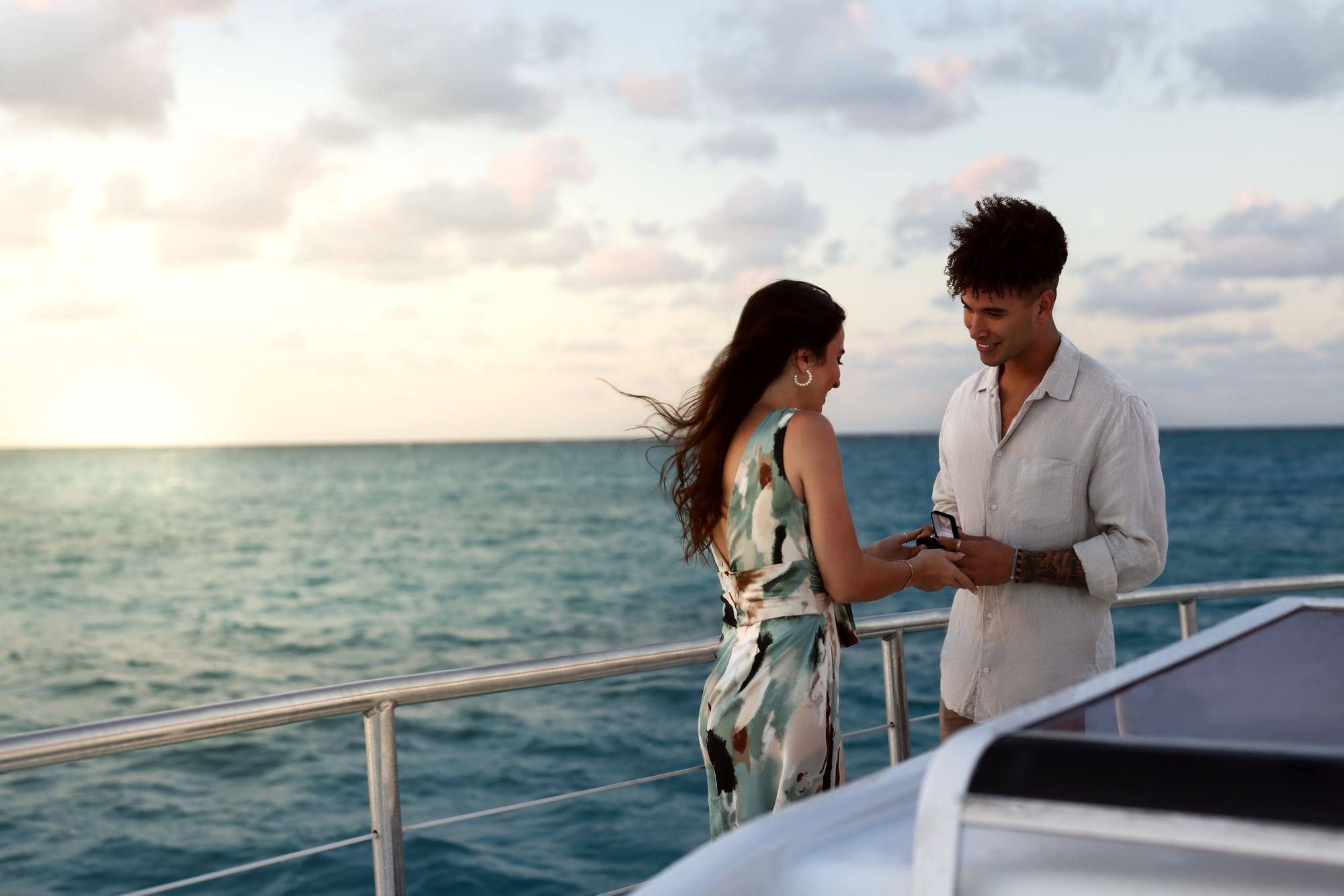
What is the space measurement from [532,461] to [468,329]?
64.5m

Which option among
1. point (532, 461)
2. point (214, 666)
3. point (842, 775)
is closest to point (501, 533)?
point (214, 666)

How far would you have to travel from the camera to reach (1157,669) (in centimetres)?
94

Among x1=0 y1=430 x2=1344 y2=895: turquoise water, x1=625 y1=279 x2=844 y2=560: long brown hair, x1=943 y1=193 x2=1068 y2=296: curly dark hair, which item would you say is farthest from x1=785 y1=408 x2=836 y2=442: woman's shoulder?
x1=0 y1=430 x2=1344 y2=895: turquoise water

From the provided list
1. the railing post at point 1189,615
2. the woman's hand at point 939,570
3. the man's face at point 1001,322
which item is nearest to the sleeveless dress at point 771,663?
the woman's hand at point 939,570

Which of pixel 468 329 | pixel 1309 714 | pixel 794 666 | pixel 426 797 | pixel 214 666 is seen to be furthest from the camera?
pixel 468 329

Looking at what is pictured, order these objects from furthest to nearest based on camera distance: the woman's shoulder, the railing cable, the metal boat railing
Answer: the woman's shoulder → the railing cable → the metal boat railing

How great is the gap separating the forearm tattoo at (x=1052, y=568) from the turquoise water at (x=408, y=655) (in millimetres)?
6315

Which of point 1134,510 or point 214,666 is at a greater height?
point 1134,510

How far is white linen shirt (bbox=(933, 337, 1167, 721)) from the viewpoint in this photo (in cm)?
213

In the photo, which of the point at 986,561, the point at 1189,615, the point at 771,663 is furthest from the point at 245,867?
the point at 1189,615

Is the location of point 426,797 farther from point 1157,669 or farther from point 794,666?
point 1157,669

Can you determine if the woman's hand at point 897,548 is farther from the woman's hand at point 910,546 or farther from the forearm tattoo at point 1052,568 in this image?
the forearm tattoo at point 1052,568

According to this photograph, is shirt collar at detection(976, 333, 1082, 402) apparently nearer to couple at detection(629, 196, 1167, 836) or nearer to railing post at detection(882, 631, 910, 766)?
couple at detection(629, 196, 1167, 836)

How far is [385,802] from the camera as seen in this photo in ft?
7.02
